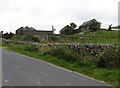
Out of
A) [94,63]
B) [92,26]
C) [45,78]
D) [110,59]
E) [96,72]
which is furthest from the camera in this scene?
[92,26]

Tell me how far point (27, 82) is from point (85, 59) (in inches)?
257

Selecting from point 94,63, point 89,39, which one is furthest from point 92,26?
point 94,63

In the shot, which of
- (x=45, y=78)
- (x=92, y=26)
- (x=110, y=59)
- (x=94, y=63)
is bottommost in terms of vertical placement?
(x=45, y=78)

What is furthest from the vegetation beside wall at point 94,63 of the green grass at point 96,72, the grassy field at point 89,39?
the grassy field at point 89,39

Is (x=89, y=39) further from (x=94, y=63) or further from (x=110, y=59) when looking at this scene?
(x=110, y=59)

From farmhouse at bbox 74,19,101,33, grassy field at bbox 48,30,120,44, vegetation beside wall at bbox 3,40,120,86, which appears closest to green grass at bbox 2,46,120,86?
vegetation beside wall at bbox 3,40,120,86

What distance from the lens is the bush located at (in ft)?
57.0

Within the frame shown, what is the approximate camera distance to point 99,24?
103 metres

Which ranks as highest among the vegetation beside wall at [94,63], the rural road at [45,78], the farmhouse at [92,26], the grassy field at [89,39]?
the farmhouse at [92,26]

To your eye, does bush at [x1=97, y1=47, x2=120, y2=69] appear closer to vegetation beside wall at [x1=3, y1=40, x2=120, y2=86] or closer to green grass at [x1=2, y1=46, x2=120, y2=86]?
vegetation beside wall at [x1=3, y1=40, x2=120, y2=86]

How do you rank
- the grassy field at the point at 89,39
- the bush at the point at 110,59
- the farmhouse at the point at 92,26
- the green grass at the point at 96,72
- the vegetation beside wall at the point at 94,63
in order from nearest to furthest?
the green grass at the point at 96,72
the vegetation beside wall at the point at 94,63
the bush at the point at 110,59
the grassy field at the point at 89,39
the farmhouse at the point at 92,26

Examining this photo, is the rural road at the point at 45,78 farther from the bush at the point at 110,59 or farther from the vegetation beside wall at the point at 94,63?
the bush at the point at 110,59

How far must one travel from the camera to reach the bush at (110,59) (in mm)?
17359

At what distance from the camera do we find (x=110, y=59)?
17.8 meters
